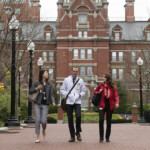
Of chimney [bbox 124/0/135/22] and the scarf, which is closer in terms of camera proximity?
the scarf

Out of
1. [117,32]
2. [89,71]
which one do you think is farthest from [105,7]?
[89,71]

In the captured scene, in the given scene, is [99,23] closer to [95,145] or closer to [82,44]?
[82,44]

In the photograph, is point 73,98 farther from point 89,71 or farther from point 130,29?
point 130,29

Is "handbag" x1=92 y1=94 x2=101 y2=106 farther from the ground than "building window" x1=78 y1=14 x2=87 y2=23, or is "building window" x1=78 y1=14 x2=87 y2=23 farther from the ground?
"building window" x1=78 y1=14 x2=87 y2=23

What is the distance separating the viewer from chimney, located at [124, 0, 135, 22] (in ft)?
220

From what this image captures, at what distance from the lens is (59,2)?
214 feet

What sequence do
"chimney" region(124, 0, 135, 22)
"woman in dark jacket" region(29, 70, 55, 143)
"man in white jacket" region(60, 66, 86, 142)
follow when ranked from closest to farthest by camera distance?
1. "woman in dark jacket" region(29, 70, 55, 143)
2. "man in white jacket" region(60, 66, 86, 142)
3. "chimney" region(124, 0, 135, 22)

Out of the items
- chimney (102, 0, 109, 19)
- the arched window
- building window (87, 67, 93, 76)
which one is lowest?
building window (87, 67, 93, 76)

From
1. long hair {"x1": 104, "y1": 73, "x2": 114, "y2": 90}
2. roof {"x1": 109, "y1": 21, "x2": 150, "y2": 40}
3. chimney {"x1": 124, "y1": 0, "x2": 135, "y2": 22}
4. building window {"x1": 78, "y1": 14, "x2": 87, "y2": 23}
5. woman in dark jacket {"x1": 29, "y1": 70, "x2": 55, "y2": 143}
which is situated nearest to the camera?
woman in dark jacket {"x1": 29, "y1": 70, "x2": 55, "y2": 143}

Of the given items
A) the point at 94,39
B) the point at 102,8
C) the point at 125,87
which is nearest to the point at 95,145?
the point at 125,87

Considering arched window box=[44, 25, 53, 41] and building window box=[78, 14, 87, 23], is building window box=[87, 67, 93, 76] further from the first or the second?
arched window box=[44, 25, 53, 41]

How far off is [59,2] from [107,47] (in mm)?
12622

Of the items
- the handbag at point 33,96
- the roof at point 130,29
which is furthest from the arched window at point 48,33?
the handbag at point 33,96

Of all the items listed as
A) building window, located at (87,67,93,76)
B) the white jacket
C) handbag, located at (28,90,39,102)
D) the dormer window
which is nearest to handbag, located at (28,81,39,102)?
handbag, located at (28,90,39,102)
